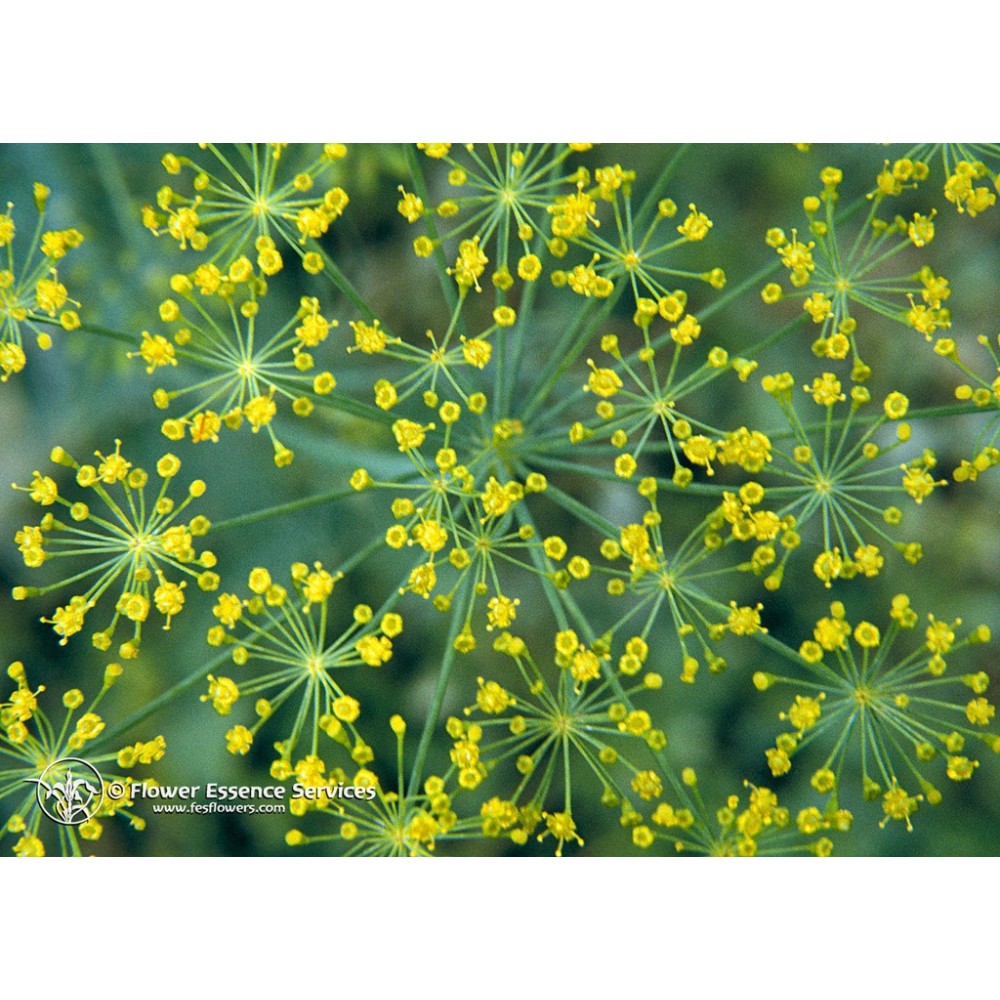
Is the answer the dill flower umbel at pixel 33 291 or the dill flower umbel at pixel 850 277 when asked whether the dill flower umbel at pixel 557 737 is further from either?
the dill flower umbel at pixel 33 291

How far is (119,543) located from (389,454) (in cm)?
39

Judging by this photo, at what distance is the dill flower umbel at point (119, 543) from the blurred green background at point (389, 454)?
0.04 metres

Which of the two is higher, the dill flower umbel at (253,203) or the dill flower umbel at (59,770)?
the dill flower umbel at (253,203)

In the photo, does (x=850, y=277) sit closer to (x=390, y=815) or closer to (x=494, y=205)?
(x=494, y=205)

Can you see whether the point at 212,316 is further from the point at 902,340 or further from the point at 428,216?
the point at 902,340

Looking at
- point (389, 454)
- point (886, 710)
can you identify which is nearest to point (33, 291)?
point (389, 454)

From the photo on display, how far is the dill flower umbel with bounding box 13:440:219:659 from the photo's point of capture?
1.35 metres

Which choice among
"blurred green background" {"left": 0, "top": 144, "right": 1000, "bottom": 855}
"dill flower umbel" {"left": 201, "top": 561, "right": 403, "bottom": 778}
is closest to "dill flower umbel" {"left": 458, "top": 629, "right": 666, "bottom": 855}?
"blurred green background" {"left": 0, "top": 144, "right": 1000, "bottom": 855}

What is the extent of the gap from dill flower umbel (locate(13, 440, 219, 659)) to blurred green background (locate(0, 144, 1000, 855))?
1.7 inches

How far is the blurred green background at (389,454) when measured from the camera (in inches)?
55.6

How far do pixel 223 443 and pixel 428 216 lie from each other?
43 centimetres

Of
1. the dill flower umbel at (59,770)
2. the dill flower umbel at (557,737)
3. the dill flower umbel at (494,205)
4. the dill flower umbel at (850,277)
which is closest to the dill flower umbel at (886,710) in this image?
the dill flower umbel at (557,737)

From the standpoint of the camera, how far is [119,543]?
136 centimetres

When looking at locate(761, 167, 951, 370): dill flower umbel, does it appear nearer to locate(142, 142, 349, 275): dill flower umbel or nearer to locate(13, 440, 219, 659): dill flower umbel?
A: locate(142, 142, 349, 275): dill flower umbel
